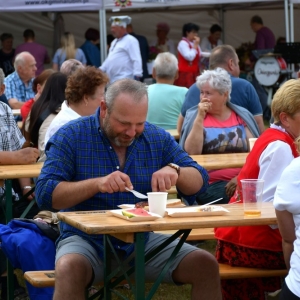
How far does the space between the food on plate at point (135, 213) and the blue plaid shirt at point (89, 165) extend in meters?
0.35

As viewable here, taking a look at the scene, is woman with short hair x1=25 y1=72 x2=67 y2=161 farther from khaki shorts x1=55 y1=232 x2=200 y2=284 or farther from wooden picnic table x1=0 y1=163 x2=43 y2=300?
khaki shorts x1=55 y1=232 x2=200 y2=284

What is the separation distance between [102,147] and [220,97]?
83.9 inches

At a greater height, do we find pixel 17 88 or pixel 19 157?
pixel 17 88

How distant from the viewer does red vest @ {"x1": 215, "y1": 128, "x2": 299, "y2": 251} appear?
3.62 meters

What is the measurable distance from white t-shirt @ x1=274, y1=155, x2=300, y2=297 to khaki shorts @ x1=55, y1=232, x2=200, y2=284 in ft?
2.04

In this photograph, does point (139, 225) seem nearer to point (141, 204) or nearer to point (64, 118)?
point (141, 204)

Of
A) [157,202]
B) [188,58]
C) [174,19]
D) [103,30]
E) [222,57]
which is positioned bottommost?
[157,202]

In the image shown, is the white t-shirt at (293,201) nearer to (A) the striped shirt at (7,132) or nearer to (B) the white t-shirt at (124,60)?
(A) the striped shirt at (7,132)

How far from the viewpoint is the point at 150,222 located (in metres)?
2.98

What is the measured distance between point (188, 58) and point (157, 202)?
10872 millimetres

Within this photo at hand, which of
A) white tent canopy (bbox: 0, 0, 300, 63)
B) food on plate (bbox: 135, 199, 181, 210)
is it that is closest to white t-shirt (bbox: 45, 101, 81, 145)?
food on plate (bbox: 135, 199, 181, 210)

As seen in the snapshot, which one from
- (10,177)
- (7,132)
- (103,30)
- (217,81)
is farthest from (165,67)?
(103,30)

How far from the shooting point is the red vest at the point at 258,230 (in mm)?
3617

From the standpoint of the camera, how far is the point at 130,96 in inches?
135
